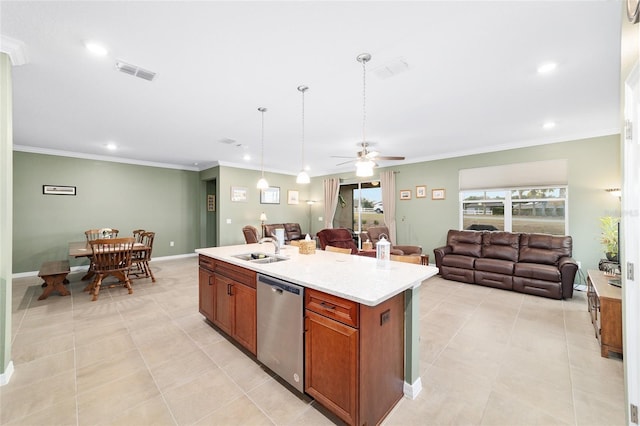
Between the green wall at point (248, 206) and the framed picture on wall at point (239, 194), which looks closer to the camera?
the green wall at point (248, 206)

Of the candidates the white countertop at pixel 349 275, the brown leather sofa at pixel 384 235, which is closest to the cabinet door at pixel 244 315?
the white countertop at pixel 349 275

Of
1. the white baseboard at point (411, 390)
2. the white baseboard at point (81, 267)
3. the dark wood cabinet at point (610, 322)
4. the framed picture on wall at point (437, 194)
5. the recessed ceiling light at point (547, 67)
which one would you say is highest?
the recessed ceiling light at point (547, 67)

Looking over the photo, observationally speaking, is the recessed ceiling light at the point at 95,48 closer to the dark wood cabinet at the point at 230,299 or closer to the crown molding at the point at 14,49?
the crown molding at the point at 14,49

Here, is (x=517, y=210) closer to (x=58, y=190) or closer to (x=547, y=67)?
(x=547, y=67)

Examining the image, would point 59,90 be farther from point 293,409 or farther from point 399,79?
point 293,409

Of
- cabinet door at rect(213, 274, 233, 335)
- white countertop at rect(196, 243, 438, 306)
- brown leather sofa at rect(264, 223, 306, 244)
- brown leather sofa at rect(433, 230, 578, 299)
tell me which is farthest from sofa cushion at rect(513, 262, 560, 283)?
brown leather sofa at rect(264, 223, 306, 244)

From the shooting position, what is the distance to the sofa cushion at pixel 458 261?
194 inches

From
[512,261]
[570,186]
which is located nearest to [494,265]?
[512,261]

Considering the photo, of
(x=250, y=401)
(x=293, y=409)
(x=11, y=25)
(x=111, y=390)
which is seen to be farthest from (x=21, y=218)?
(x=293, y=409)

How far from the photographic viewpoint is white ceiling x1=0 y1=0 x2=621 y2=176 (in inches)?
70.4

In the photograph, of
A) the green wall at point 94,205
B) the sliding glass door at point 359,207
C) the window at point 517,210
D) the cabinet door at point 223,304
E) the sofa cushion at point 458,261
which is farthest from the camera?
the sliding glass door at point 359,207

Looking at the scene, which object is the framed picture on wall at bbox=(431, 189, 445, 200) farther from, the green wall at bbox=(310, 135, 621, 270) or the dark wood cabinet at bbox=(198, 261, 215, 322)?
the dark wood cabinet at bbox=(198, 261, 215, 322)

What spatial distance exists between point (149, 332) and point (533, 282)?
5.75 metres

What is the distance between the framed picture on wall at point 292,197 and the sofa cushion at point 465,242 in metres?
5.13
